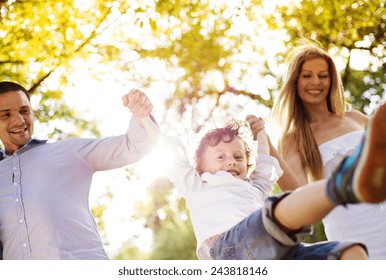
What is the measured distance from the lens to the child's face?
92.0 inches

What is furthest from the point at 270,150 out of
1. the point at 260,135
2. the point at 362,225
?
the point at 362,225

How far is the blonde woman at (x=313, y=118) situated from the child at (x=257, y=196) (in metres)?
0.27

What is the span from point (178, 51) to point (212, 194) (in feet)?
12.2

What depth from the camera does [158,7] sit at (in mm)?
4359

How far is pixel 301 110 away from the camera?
112 inches

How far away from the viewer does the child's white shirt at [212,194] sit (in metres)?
2.15

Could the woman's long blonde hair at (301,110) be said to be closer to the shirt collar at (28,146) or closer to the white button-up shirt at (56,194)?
the white button-up shirt at (56,194)

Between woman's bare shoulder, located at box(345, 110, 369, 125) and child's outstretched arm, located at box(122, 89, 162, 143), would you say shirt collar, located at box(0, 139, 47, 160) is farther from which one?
woman's bare shoulder, located at box(345, 110, 369, 125)

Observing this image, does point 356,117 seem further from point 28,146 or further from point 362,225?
point 28,146

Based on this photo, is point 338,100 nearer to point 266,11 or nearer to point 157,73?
point 266,11

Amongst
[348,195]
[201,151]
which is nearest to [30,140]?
[201,151]

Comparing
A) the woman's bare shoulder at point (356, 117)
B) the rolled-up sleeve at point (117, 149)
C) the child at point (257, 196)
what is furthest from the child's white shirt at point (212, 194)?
the woman's bare shoulder at point (356, 117)

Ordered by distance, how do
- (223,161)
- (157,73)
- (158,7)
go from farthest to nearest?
(157,73) → (158,7) → (223,161)
